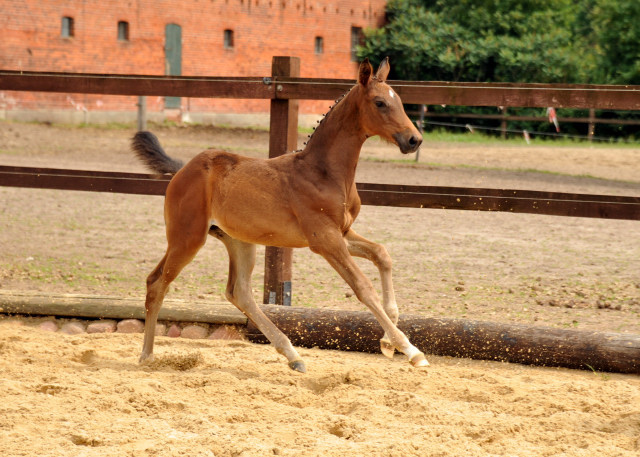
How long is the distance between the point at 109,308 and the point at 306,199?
7.00 ft

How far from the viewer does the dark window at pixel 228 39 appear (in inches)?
1232

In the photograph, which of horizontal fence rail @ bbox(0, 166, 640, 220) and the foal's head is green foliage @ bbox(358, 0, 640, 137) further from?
the foal's head

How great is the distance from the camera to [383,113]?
4574mm

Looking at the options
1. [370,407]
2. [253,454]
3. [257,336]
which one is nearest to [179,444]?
[253,454]

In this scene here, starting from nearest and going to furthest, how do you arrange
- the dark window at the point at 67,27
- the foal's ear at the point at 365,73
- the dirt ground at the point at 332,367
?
1. the dirt ground at the point at 332,367
2. the foal's ear at the point at 365,73
3. the dark window at the point at 67,27

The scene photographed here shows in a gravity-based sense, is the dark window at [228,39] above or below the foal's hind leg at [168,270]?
above

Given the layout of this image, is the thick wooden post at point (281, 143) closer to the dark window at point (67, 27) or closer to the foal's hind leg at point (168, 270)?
the foal's hind leg at point (168, 270)

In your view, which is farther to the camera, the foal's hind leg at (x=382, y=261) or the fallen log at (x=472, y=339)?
the fallen log at (x=472, y=339)

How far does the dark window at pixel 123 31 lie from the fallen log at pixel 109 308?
23.7 m

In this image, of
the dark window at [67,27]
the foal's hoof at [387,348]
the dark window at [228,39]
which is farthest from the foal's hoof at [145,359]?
the dark window at [228,39]

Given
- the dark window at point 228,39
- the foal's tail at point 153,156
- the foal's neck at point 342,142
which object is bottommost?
the foal's tail at point 153,156

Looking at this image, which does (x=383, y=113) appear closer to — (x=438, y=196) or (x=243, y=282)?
(x=438, y=196)

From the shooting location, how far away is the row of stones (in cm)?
602

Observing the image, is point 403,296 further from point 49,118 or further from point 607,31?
point 607,31
